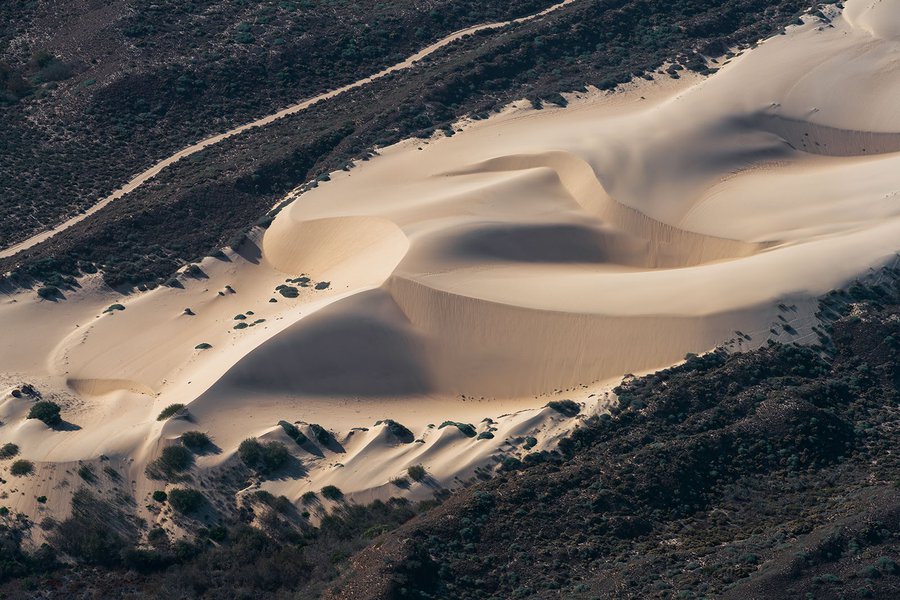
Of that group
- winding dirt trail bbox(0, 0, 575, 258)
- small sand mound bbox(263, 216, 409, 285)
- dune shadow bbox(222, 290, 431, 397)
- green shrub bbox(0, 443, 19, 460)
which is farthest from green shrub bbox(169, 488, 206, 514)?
winding dirt trail bbox(0, 0, 575, 258)

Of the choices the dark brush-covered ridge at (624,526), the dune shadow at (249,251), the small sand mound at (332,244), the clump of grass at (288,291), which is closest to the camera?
the dark brush-covered ridge at (624,526)

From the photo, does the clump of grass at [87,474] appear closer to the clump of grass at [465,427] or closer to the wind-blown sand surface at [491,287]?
the wind-blown sand surface at [491,287]

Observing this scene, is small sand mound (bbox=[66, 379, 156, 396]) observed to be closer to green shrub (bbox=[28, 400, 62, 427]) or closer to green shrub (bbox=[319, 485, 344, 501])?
green shrub (bbox=[28, 400, 62, 427])

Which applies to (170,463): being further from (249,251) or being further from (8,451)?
(249,251)

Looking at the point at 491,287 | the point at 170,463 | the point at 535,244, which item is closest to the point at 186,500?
the point at 170,463

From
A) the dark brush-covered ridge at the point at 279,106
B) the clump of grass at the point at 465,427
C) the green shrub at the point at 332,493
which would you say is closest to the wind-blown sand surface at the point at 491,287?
the clump of grass at the point at 465,427

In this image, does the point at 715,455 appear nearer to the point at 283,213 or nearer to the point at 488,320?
the point at 488,320
